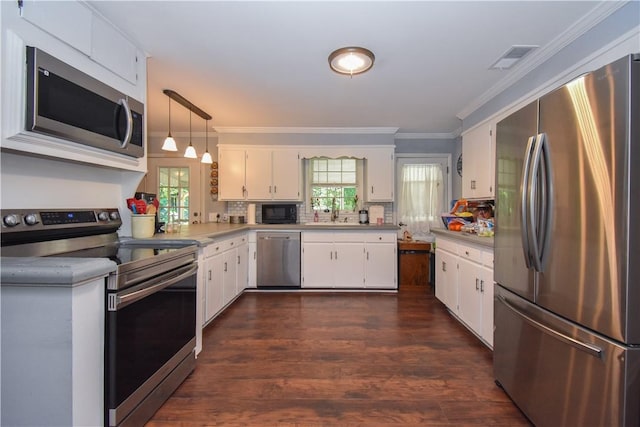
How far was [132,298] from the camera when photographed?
1.32 metres

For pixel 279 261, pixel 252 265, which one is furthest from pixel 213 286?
pixel 279 261

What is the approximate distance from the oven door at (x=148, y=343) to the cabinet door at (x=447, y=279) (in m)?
2.40

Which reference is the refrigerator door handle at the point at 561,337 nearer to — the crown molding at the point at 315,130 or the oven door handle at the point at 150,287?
the oven door handle at the point at 150,287

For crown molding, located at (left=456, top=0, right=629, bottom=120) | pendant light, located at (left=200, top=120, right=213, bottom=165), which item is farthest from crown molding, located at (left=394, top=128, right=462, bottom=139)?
pendant light, located at (left=200, top=120, right=213, bottom=165)

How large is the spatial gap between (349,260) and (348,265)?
0.07 metres

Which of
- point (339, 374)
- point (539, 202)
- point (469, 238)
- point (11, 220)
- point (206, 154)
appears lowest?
point (339, 374)

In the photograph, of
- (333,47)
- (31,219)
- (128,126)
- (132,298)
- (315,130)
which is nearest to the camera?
(132,298)

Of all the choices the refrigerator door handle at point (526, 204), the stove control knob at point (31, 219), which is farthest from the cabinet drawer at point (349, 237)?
the stove control knob at point (31, 219)

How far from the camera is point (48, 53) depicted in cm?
136

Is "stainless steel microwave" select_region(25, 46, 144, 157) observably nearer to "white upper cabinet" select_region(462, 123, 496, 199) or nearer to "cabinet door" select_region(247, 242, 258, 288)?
"cabinet door" select_region(247, 242, 258, 288)

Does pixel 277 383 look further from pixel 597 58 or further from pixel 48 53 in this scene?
pixel 597 58

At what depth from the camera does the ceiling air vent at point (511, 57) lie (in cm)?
212

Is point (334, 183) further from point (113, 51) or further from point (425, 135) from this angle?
point (113, 51)

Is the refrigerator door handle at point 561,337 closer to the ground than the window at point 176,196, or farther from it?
closer to the ground
